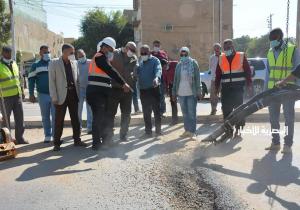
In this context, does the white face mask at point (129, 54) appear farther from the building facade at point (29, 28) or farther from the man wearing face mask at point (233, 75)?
the building facade at point (29, 28)

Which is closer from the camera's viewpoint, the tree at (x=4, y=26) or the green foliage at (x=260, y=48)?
the tree at (x=4, y=26)

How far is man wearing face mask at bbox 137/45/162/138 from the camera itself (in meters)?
9.02

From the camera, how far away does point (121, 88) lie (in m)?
8.66

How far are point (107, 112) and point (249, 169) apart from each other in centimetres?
330

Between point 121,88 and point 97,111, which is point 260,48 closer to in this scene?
point 121,88

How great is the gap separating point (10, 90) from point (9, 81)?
0.59 ft

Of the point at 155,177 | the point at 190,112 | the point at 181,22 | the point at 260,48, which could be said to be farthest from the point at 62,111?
the point at 260,48

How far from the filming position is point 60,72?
7.96m

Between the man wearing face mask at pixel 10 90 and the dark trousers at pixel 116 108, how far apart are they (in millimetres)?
1788

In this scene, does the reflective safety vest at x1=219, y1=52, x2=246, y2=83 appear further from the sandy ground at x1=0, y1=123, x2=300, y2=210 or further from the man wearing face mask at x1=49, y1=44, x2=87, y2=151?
the man wearing face mask at x1=49, y1=44, x2=87, y2=151

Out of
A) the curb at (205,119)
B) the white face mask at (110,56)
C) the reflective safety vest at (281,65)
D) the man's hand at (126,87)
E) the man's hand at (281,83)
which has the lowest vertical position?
the curb at (205,119)

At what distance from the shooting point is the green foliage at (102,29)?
172 ft

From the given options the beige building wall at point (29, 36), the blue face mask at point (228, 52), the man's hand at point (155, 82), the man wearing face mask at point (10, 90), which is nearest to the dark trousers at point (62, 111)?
the man wearing face mask at point (10, 90)

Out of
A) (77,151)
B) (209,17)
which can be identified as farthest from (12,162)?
(209,17)
